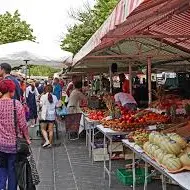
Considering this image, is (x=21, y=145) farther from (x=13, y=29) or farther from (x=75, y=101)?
(x=13, y=29)

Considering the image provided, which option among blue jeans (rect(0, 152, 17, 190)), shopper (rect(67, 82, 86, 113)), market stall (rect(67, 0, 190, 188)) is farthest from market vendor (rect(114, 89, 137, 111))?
blue jeans (rect(0, 152, 17, 190))

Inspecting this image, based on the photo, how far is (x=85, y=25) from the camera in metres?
35.7

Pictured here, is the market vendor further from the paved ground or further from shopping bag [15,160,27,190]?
shopping bag [15,160,27,190]

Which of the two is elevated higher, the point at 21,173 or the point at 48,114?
the point at 48,114

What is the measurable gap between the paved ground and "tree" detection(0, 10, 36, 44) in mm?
33393

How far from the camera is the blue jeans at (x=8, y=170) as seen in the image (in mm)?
6773

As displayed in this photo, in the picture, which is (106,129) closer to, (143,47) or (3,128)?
(3,128)

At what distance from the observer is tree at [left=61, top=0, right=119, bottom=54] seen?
32.0m

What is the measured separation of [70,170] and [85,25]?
88.0 feet

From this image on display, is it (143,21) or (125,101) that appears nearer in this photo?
(143,21)

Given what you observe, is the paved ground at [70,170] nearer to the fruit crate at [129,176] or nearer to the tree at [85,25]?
the fruit crate at [129,176]

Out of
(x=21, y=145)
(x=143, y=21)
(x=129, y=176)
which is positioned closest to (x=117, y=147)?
(x=129, y=176)

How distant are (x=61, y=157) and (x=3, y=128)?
4.83 m

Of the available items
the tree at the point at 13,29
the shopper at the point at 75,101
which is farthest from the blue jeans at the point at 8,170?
the tree at the point at 13,29
